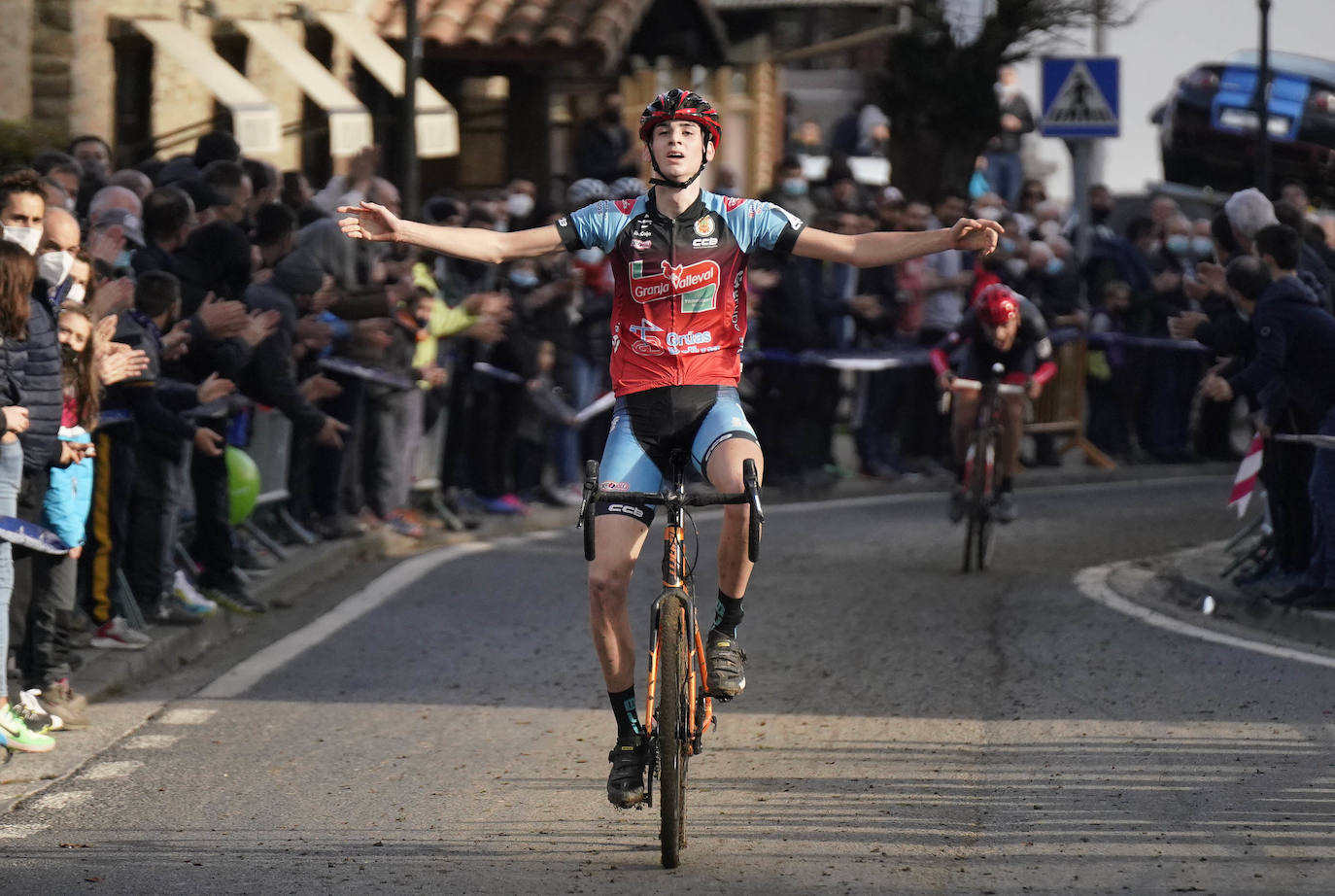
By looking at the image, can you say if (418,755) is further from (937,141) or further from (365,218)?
(937,141)

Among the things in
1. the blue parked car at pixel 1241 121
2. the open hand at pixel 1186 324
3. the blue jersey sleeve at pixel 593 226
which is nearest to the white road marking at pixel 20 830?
the blue jersey sleeve at pixel 593 226

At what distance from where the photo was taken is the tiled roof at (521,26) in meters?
24.7

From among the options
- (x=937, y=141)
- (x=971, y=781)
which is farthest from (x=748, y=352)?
(x=937, y=141)

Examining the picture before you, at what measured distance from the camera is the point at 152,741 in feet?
30.1

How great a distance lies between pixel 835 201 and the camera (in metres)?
21.8

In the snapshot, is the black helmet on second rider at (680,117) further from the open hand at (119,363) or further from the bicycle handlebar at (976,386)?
Answer: the bicycle handlebar at (976,386)

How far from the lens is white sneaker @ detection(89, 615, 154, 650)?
10727 millimetres

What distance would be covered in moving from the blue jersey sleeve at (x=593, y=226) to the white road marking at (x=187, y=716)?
9.76 ft

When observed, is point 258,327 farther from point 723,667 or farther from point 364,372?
point 723,667

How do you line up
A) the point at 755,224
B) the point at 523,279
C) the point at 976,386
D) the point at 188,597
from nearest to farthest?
1. the point at 755,224
2. the point at 188,597
3. the point at 976,386
4. the point at 523,279

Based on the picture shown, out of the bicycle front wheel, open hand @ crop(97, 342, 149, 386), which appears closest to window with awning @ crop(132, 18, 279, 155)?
open hand @ crop(97, 342, 149, 386)

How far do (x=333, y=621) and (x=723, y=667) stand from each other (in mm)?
5000

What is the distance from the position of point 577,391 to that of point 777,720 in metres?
8.17

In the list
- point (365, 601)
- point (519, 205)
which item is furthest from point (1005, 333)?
point (519, 205)
